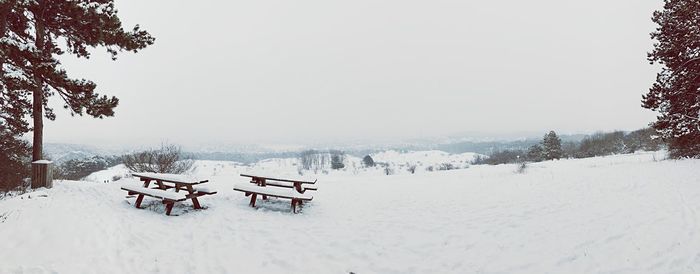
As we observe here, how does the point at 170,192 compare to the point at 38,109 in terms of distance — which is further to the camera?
the point at 38,109

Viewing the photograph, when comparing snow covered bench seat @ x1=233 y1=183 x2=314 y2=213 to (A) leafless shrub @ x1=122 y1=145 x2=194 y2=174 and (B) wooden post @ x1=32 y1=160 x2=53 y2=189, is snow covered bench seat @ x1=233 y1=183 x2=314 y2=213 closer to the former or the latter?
(B) wooden post @ x1=32 y1=160 x2=53 y2=189

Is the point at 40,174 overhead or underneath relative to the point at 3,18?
underneath

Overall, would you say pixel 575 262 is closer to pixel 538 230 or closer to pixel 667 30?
pixel 538 230

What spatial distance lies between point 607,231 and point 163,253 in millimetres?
8208

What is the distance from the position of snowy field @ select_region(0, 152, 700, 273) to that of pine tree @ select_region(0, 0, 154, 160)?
107 inches

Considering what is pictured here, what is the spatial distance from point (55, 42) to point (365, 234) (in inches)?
487

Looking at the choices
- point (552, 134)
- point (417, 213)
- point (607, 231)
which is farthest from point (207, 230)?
point (552, 134)

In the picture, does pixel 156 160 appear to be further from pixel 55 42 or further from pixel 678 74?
pixel 678 74

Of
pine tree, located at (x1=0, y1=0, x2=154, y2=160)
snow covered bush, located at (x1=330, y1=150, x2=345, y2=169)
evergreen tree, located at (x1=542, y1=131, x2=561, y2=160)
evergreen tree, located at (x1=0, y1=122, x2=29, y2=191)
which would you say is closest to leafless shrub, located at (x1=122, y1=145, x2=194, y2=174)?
evergreen tree, located at (x1=0, y1=122, x2=29, y2=191)

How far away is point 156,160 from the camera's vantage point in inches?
831

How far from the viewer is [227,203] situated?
378 inches

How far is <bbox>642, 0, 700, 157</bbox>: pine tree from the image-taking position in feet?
49.1

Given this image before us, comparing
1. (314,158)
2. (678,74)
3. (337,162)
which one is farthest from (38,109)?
(314,158)

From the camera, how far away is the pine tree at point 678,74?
14953mm
